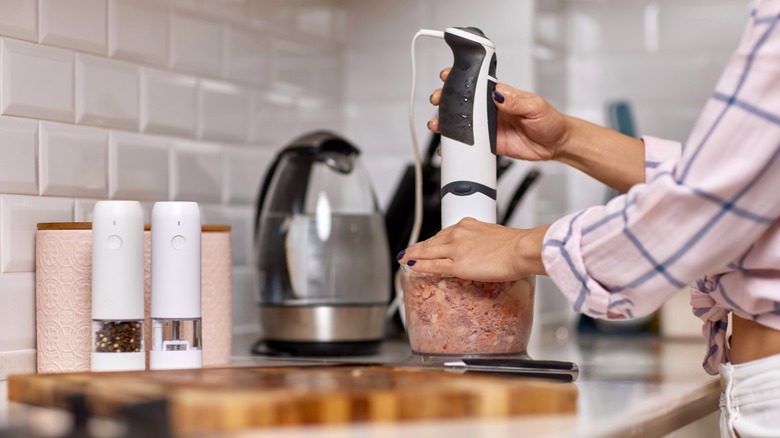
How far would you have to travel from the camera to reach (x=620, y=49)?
1983 millimetres

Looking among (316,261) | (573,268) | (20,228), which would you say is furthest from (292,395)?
(316,261)

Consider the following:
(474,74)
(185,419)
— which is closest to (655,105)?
(474,74)

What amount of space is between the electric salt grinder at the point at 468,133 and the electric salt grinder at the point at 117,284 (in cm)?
32

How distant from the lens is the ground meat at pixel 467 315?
100 centimetres

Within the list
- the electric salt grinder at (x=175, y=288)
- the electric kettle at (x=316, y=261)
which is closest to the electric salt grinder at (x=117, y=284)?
the electric salt grinder at (x=175, y=288)

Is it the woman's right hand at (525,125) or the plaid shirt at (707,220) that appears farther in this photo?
the woman's right hand at (525,125)

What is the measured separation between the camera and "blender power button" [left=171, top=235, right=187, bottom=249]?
1007mm

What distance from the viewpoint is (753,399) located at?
3.03 feet

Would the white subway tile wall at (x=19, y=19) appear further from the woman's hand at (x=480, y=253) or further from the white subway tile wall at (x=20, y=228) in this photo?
the woman's hand at (x=480, y=253)

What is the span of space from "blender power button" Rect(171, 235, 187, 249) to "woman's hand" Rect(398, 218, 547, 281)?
0.23m

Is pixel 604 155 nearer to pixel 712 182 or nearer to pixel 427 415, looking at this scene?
pixel 712 182

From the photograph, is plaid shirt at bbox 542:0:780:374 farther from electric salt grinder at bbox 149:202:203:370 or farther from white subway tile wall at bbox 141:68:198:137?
white subway tile wall at bbox 141:68:198:137

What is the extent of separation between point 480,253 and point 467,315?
0.24 ft

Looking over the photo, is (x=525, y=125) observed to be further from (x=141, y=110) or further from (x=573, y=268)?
(x=141, y=110)
